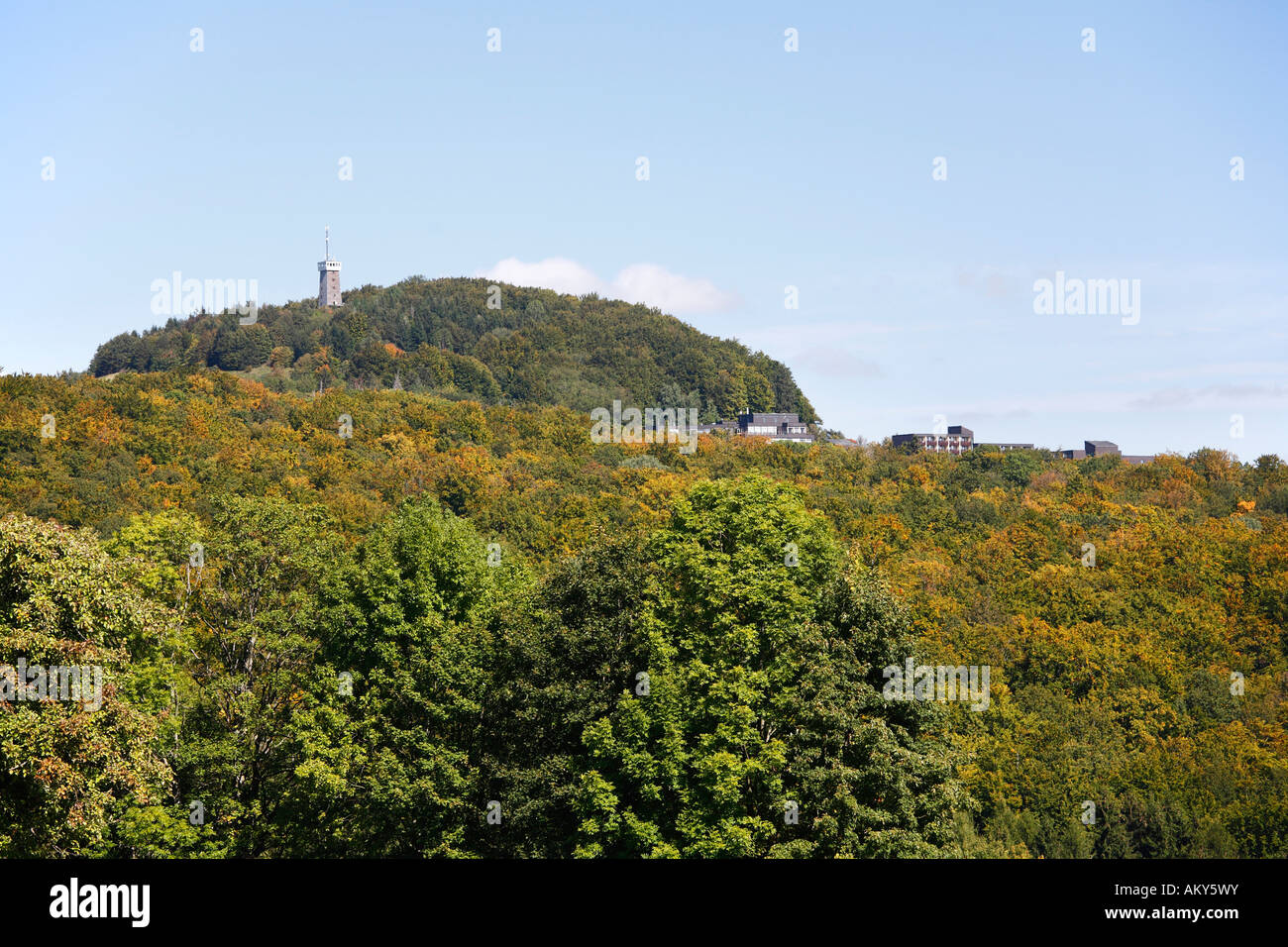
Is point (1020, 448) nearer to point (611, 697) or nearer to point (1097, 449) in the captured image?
point (1097, 449)

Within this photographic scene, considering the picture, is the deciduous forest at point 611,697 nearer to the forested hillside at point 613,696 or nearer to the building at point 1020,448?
the forested hillside at point 613,696

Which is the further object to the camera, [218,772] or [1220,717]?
[1220,717]

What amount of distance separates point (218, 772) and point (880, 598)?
67.1 feet

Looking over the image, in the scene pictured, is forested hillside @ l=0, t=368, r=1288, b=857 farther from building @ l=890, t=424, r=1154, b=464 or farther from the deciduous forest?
building @ l=890, t=424, r=1154, b=464

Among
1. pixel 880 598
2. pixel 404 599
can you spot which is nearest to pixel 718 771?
pixel 880 598

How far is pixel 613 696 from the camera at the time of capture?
3400 centimetres

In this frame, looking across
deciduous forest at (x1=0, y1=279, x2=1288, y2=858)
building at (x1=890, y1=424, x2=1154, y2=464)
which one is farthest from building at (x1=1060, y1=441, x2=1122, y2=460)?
deciduous forest at (x1=0, y1=279, x2=1288, y2=858)

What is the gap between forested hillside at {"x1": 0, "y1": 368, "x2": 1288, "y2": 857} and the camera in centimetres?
3009

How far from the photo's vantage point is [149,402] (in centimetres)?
11625

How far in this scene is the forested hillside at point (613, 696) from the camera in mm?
30094

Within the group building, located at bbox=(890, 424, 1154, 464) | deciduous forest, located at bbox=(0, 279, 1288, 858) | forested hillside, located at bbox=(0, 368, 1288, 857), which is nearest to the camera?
deciduous forest, located at bbox=(0, 279, 1288, 858)
